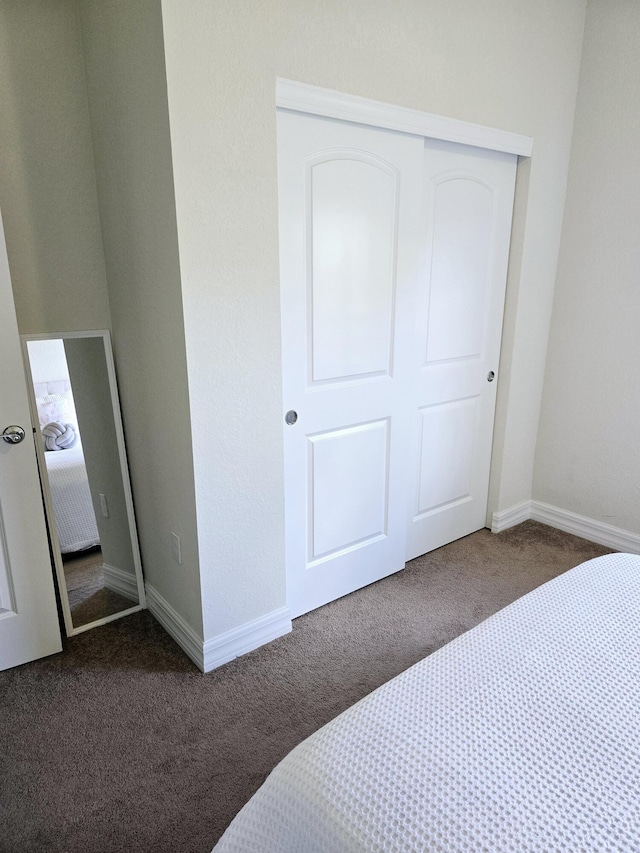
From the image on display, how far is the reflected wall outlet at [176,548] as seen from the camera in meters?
2.06

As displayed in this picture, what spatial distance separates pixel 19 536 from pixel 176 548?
0.55m

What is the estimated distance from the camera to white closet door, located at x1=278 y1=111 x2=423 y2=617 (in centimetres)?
198

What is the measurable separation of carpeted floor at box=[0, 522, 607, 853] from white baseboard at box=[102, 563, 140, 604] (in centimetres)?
10

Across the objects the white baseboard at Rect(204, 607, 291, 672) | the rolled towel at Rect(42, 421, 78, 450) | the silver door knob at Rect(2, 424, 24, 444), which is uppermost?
the silver door knob at Rect(2, 424, 24, 444)

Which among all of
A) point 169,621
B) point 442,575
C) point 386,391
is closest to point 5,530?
point 169,621

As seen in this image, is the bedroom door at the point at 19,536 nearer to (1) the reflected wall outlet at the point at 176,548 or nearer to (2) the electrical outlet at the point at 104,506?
(2) the electrical outlet at the point at 104,506

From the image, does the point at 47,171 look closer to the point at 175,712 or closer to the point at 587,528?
the point at 175,712

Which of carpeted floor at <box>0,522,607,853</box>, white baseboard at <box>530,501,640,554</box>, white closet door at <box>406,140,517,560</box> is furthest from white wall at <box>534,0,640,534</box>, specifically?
carpeted floor at <box>0,522,607,853</box>

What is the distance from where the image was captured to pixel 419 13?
6.72ft

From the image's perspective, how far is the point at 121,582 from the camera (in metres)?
2.38

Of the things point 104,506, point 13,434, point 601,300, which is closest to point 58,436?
point 13,434

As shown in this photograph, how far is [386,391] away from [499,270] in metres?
0.95

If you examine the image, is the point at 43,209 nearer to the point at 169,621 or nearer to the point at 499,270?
the point at 169,621

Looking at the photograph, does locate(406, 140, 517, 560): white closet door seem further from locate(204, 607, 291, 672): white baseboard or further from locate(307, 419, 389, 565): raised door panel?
locate(204, 607, 291, 672): white baseboard
